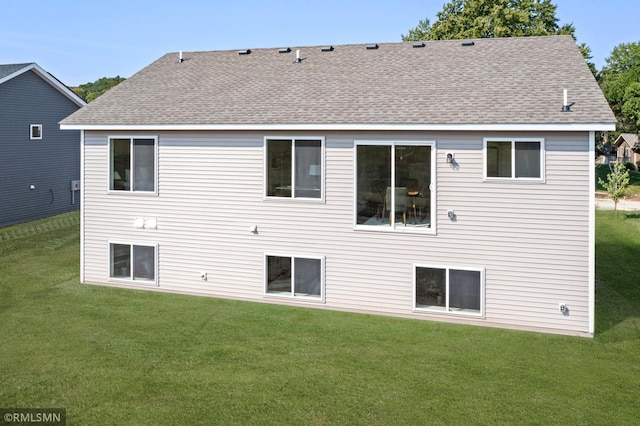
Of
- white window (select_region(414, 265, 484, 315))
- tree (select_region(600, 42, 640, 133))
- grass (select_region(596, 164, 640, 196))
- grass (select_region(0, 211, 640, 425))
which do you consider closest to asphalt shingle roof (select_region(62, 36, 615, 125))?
white window (select_region(414, 265, 484, 315))

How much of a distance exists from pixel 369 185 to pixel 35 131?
17.1 metres

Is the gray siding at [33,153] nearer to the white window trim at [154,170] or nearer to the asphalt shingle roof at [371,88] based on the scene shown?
the asphalt shingle roof at [371,88]

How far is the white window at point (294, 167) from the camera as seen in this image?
10.1 m

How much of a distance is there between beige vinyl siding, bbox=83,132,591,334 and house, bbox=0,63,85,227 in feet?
34.3

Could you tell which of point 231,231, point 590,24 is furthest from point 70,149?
point 590,24

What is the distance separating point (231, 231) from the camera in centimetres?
1066

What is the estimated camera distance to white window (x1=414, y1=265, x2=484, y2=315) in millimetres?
9195

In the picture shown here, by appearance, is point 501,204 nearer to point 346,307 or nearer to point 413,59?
point 346,307

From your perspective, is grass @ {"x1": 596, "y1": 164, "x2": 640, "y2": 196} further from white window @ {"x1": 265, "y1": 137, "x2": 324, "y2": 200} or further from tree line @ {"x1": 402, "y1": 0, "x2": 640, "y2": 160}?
white window @ {"x1": 265, "y1": 137, "x2": 324, "y2": 200}

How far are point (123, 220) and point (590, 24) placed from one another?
33.6 meters

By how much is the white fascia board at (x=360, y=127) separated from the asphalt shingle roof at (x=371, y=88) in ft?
0.26

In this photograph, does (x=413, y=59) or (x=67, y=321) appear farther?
(x=413, y=59)

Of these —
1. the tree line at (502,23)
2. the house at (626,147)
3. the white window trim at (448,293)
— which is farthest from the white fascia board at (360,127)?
the house at (626,147)

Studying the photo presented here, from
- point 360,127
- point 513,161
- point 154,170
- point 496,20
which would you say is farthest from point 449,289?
point 496,20
